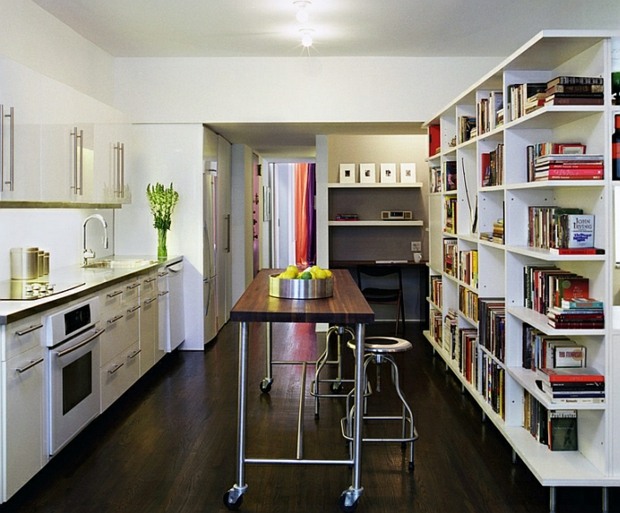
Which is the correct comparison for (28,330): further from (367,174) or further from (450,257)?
(367,174)

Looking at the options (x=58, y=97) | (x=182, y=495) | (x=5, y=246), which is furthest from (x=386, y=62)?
(x=182, y=495)

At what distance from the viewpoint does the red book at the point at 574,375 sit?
2.96 m

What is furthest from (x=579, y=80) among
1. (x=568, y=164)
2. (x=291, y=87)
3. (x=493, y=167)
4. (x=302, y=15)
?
(x=291, y=87)

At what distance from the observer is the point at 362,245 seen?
805cm

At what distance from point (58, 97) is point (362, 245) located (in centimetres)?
470

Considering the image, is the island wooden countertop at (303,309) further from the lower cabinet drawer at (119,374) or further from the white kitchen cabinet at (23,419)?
the lower cabinet drawer at (119,374)

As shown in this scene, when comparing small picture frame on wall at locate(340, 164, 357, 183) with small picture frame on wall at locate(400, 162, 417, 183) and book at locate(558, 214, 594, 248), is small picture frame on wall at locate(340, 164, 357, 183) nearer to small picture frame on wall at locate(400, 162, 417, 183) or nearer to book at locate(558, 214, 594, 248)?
small picture frame on wall at locate(400, 162, 417, 183)

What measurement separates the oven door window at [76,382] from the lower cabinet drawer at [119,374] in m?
0.24

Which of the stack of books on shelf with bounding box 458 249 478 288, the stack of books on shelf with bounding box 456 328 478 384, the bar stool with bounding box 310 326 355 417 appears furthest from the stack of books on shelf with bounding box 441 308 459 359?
the bar stool with bounding box 310 326 355 417

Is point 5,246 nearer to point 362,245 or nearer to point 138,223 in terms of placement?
point 138,223

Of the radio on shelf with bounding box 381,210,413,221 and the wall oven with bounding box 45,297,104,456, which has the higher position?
the radio on shelf with bounding box 381,210,413,221

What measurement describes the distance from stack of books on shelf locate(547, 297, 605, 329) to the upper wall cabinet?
2.69 meters

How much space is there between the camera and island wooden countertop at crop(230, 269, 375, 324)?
2.89 metres

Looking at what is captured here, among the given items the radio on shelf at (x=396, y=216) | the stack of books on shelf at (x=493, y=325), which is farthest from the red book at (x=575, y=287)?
the radio on shelf at (x=396, y=216)
